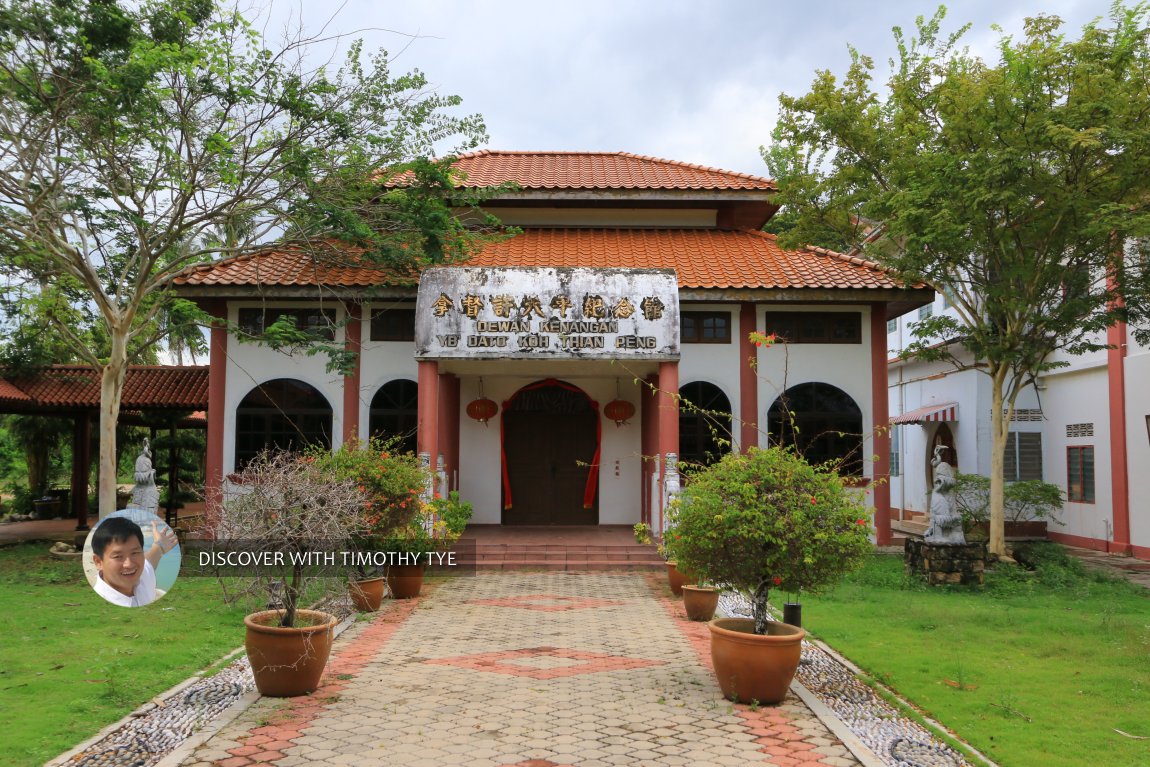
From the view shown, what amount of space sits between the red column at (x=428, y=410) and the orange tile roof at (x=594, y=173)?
4115 millimetres

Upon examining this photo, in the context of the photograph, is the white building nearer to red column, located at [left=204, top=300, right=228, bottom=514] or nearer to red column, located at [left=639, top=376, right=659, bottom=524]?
red column, located at [left=639, top=376, right=659, bottom=524]

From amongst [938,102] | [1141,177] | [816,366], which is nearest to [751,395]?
[816,366]

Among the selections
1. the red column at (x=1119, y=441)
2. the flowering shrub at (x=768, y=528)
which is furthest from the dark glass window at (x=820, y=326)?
the flowering shrub at (x=768, y=528)

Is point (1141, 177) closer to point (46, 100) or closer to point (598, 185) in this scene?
point (598, 185)

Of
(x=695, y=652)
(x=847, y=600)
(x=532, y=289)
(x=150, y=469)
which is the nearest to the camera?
(x=695, y=652)

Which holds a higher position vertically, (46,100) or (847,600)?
(46,100)

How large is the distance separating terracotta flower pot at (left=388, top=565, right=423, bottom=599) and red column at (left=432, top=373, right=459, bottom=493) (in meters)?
3.61

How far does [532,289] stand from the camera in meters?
14.1

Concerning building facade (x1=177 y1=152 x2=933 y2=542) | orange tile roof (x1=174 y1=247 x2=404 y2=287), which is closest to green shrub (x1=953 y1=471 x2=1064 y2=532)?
building facade (x1=177 y1=152 x2=933 y2=542)

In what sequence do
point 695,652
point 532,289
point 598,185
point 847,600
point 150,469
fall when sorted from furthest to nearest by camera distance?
point 598,185, point 532,289, point 150,469, point 847,600, point 695,652

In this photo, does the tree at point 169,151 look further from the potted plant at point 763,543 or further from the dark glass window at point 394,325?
the potted plant at point 763,543

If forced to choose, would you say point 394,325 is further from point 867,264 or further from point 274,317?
point 867,264

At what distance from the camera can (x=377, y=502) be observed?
33.2ft

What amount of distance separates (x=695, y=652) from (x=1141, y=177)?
357 inches
